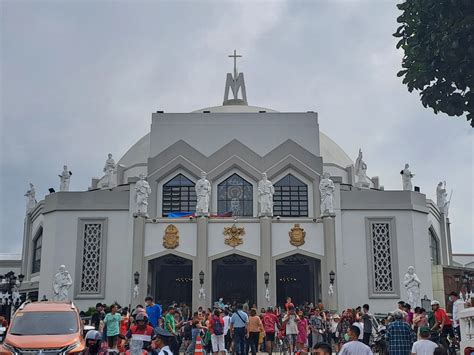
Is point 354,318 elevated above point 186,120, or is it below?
below

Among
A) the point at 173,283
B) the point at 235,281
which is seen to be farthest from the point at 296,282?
the point at 173,283

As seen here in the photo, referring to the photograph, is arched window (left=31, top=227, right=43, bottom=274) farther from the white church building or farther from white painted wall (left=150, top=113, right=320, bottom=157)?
white painted wall (left=150, top=113, right=320, bottom=157)

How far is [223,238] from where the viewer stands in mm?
30906

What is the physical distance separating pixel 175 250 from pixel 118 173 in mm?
10382

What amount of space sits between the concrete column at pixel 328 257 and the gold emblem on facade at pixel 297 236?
1113mm

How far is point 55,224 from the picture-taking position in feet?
107

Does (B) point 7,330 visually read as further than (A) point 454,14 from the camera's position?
Yes

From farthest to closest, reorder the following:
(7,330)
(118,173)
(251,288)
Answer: (118,173) < (251,288) < (7,330)

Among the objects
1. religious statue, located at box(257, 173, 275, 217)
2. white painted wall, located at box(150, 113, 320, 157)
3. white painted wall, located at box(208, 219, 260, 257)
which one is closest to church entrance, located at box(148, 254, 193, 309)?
white painted wall, located at box(208, 219, 260, 257)

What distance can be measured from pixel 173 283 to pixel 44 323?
67.4ft

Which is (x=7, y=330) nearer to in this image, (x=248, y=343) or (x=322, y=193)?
(x=248, y=343)

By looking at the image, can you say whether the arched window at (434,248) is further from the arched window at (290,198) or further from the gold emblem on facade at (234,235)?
the gold emblem on facade at (234,235)

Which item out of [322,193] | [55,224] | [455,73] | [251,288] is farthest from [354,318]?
[55,224]

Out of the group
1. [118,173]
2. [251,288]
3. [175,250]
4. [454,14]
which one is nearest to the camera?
Result: [454,14]
